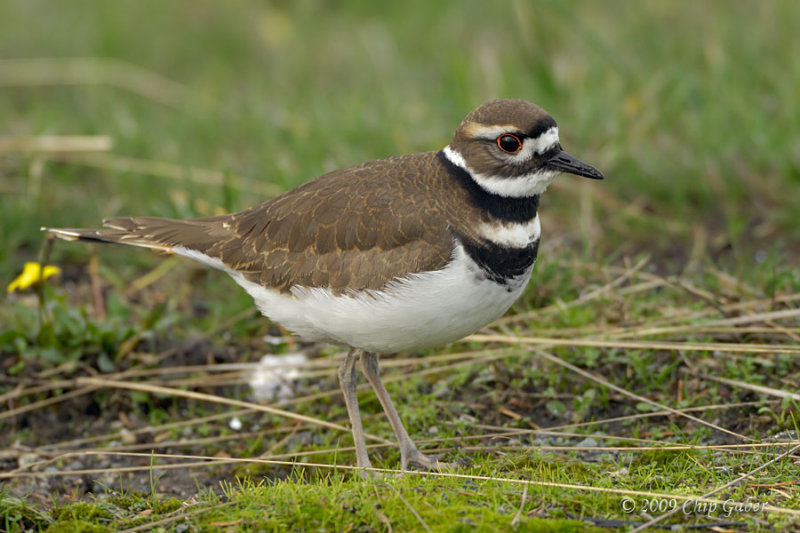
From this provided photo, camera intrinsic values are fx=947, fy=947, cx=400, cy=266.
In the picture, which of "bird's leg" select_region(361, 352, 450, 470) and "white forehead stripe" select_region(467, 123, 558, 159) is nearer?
"white forehead stripe" select_region(467, 123, 558, 159)

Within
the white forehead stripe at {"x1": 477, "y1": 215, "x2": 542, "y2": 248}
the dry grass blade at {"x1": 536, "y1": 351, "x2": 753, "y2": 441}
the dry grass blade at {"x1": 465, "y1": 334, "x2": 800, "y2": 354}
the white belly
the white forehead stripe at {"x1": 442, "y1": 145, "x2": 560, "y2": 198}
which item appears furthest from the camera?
the dry grass blade at {"x1": 465, "y1": 334, "x2": 800, "y2": 354}

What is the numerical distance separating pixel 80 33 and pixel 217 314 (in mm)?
6817

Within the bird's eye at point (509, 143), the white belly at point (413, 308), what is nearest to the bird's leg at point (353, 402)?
the white belly at point (413, 308)

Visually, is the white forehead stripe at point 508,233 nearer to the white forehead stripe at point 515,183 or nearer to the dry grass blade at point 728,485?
the white forehead stripe at point 515,183

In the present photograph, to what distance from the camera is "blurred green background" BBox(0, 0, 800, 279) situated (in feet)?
23.4

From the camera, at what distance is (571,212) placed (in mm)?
7262

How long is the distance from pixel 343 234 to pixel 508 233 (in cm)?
81

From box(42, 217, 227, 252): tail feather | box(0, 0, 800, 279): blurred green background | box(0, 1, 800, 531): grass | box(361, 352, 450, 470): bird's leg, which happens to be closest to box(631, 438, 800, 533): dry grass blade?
box(0, 1, 800, 531): grass

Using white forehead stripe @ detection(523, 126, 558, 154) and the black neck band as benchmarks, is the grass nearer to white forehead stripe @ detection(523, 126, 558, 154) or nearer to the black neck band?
the black neck band

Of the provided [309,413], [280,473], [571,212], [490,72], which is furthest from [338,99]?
[280,473]

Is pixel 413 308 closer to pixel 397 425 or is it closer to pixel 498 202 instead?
pixel 498 202

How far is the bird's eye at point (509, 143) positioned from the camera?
14.9 ft

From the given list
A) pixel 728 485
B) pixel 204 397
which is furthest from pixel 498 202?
pixel 204 397

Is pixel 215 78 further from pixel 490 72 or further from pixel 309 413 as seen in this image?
pixel 309 413
